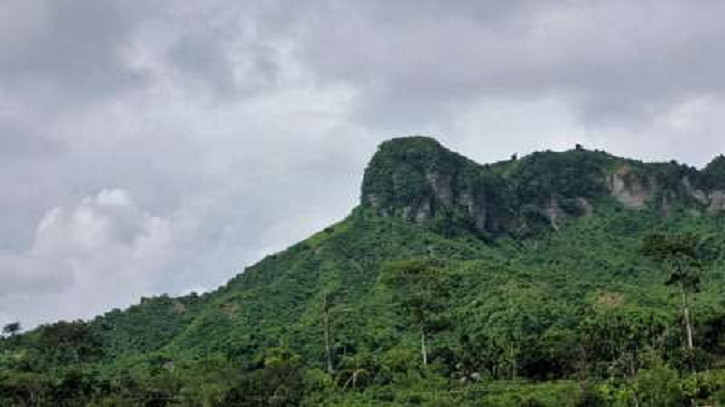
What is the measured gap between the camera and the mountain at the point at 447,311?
258 ft

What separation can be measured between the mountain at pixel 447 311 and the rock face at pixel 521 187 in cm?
32

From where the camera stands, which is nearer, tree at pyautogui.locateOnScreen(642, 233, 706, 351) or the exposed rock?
tree at pyautogui.locateOnScreen(642, 233, 706, 351)

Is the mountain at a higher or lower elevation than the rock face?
lower

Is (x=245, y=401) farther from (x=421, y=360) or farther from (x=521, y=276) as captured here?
(x=521, y=276)

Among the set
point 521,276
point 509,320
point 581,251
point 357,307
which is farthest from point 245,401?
point 581,251

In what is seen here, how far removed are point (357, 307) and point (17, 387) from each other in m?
52.6

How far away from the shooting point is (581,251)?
155750mm

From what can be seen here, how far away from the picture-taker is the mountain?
258 ft

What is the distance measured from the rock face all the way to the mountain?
0.32 m

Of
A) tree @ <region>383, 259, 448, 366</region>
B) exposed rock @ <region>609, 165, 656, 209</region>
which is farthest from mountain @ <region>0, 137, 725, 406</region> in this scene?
exposed rock @ <region>609, 165, 656, 209</region>

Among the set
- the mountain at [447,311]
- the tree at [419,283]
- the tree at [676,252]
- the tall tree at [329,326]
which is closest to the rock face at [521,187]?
the mountain at [447,311]

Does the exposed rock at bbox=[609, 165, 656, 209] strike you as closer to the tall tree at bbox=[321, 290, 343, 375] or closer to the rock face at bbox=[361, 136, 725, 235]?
the rock face at bbox=[361, 136, 725, 235]

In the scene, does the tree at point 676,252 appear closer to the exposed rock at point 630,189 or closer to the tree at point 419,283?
the tree at point 419,283

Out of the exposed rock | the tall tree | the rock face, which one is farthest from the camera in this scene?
the exposed rock
